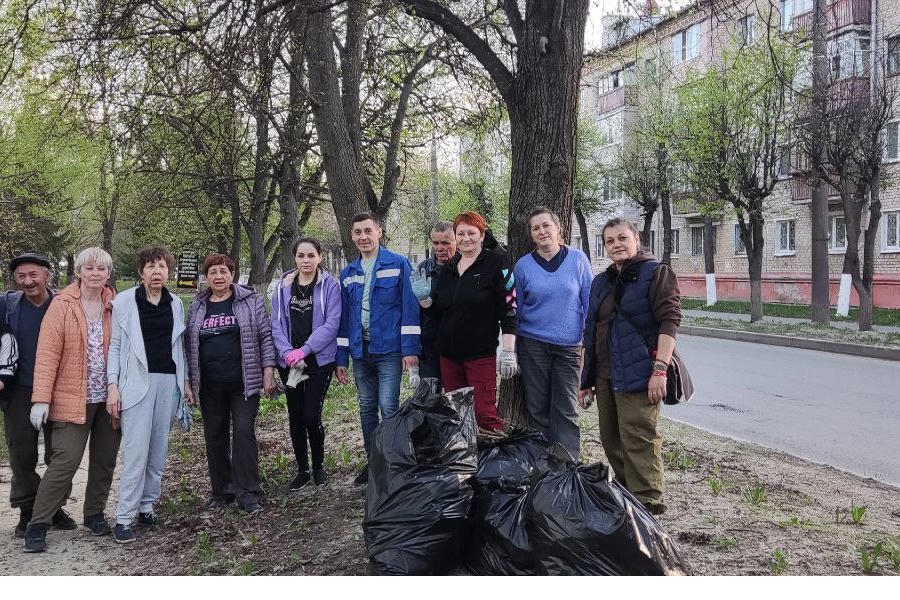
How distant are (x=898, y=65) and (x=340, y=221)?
2087 cm

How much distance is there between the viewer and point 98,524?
188 inches

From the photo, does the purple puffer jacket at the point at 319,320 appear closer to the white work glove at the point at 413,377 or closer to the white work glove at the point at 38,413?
the white work glove at the point at 413,377

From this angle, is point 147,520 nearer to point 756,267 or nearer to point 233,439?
point 233,439

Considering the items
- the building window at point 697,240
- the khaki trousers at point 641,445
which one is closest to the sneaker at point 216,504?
the khaki trousers at point 641,445

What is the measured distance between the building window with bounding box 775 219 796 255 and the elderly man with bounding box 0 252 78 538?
28384mm

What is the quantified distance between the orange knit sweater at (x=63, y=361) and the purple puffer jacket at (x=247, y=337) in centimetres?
68

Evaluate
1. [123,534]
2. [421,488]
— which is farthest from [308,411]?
[421,488]

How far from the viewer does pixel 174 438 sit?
8.07 m

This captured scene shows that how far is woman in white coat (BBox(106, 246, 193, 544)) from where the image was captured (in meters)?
4.76

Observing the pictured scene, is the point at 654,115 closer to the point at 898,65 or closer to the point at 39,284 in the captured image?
the point at 898,65

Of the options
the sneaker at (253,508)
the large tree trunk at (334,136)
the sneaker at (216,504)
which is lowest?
the sneaker at (216,504)

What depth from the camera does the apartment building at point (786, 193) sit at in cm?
1936

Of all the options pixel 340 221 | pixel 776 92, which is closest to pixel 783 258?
pixel 776 92

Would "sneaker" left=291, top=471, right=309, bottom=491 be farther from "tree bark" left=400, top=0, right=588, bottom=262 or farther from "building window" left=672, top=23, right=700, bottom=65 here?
"building window" left=672, top=23, right=700, bottom=65
